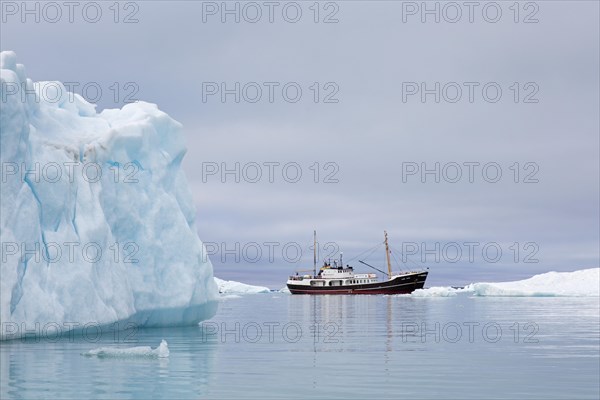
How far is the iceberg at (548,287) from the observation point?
84.4 meters

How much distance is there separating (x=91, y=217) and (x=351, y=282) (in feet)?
270

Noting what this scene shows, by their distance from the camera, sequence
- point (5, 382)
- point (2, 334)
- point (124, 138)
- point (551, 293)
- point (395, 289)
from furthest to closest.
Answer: point (395, 289) → point (551, 293) → point (124, 138) → point (2, 334) → point (5, 382)

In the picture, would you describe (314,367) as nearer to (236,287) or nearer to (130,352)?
(130,352)

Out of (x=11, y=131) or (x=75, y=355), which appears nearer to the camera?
(x=75, y=355)

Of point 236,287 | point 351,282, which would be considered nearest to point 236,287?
point 236,287

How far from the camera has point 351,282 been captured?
106188mm

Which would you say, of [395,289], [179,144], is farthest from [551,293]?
[179,144]

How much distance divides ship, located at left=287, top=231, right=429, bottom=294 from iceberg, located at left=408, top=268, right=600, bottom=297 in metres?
9.85

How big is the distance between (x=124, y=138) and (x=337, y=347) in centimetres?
1153

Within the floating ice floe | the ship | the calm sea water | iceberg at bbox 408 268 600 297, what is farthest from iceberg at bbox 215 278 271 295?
the calm sea water

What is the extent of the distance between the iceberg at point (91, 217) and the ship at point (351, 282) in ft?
235

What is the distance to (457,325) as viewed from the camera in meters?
34.1

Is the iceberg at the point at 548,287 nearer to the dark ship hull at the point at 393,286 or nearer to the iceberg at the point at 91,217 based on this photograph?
the dark ship hull at the point at 393,286

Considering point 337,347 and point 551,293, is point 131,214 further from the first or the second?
point 551,293
